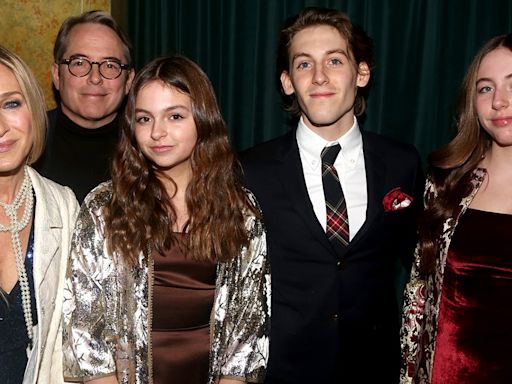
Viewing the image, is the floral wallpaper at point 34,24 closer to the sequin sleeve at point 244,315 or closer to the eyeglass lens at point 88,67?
the eyeglass lens at point 88,67

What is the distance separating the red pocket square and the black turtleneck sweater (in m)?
1.09

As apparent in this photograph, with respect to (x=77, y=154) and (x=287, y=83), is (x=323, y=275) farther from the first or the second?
(x=77, y=154)

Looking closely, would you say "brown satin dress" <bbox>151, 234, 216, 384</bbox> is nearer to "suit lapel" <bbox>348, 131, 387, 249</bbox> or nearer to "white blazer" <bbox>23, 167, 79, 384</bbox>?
"white blazer" <bbox>23, 167, 79, 384</bbox>

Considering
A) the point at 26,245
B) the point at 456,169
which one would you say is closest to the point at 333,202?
the point at 456,169

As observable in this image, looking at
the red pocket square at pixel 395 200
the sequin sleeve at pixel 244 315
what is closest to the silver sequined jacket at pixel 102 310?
the sequin sleeve at pixel 244 315

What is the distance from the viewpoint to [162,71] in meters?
2.03

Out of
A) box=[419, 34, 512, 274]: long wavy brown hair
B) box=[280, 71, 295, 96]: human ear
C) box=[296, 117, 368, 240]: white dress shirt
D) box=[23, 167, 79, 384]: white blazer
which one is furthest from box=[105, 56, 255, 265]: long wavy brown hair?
box=[419, 34, 512, 274]: long wavy brown hair

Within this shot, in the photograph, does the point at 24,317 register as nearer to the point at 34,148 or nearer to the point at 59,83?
the point at 34,148

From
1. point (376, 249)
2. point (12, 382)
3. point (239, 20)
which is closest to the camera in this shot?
point (12, 382)

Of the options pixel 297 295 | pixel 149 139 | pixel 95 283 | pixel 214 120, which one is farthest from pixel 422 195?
pixel 95 283

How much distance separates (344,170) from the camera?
2307 mm

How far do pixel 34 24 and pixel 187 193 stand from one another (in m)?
1.58

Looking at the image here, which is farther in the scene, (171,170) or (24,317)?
(171,170)

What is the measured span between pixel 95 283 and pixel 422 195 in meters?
1.29
